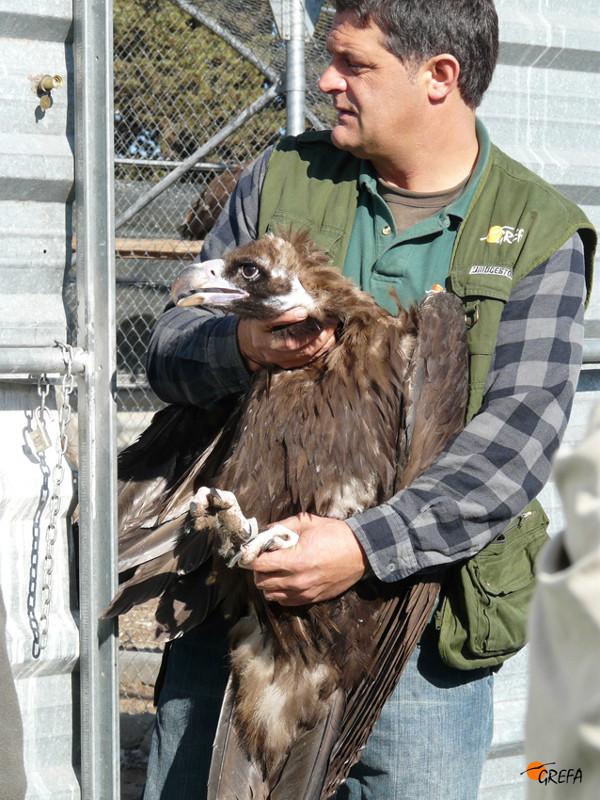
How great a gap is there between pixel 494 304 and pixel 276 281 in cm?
54

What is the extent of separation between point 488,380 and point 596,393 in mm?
961

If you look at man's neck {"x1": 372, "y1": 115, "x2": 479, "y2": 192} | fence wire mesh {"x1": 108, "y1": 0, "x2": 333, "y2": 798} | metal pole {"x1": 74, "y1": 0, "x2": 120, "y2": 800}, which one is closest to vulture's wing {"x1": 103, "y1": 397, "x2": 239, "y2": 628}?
metal pole {"x1": 74, "y1": 0, "x2": 120, "y2": 800}

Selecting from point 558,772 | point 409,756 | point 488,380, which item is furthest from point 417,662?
point 558,772

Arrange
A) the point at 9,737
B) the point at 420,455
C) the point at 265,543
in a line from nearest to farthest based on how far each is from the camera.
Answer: the point at 265,543
the point at 9,737
the point at 420,455

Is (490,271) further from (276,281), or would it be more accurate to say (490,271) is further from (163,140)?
(163,140)

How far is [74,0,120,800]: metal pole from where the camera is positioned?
2.16m

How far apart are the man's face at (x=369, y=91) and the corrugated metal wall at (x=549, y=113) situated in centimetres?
66

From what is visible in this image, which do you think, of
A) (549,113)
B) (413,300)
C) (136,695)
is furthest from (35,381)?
(136,695)

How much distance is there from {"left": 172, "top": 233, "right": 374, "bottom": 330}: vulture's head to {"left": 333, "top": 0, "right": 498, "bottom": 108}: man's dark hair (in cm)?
54

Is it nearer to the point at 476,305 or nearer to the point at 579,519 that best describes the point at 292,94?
the point at 476,305

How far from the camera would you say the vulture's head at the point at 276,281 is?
2.23 metres

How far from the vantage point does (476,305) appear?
212 centimetres

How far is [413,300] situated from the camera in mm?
2271

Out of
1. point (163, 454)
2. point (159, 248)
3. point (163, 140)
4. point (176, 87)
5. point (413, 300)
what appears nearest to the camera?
point (413, 300)
